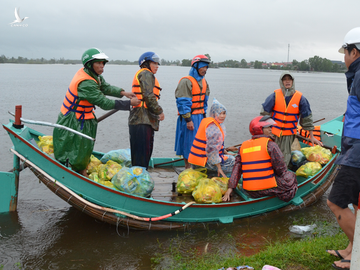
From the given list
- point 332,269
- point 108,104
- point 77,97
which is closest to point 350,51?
point 332,269

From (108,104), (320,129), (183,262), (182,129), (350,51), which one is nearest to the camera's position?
(350,51)

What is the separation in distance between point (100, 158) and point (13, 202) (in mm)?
1879

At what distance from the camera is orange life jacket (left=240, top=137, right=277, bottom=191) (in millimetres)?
5291

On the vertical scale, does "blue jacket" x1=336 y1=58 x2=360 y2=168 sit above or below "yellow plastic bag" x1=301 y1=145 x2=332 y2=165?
above

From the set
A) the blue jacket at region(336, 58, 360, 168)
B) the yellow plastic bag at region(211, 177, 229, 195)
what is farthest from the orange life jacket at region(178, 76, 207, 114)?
the blue jacket at region(336, 58, 360, 168)

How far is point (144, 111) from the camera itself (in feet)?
19.2

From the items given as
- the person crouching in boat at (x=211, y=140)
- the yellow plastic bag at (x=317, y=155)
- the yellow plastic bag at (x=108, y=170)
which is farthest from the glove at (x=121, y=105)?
the yellow plastic bag at (x=317, y=155)

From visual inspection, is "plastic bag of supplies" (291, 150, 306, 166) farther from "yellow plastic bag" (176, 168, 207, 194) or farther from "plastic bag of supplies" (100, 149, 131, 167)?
"plastic bag of supplies" (100, 149, 131, 167)

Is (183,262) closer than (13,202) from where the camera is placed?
Yes

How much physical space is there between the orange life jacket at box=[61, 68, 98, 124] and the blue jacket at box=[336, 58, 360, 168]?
11.8 ft

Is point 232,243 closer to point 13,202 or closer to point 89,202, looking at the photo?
point 89,202

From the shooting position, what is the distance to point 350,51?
3.39 metres

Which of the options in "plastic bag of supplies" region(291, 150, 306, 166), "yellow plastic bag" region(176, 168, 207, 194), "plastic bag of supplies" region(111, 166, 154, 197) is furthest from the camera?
"plastic bag of supplies" region(291, 150, 306, 166)

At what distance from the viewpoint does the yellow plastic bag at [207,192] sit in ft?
17.9
